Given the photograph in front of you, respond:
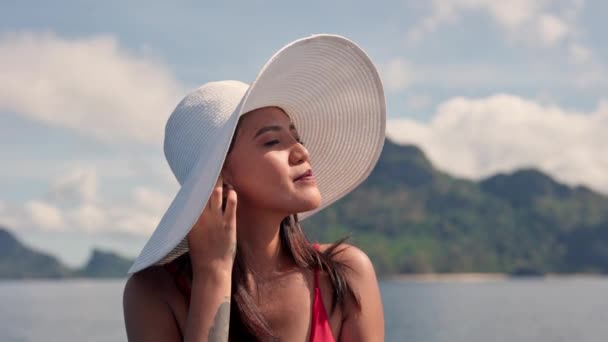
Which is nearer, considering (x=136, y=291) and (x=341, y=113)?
(x=136, y=291)

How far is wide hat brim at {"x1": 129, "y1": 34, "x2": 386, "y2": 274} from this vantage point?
3.22m

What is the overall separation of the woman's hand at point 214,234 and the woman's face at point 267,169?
0.17m

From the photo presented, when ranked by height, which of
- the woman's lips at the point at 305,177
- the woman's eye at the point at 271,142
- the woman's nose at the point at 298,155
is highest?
the woman's eye at the point at 271,142

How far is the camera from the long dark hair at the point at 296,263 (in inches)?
137

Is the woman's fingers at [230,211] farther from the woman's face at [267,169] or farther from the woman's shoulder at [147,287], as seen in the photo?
the woman's shoulder at [147,287]

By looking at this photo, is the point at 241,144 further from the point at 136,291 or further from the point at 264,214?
the point at 136,291

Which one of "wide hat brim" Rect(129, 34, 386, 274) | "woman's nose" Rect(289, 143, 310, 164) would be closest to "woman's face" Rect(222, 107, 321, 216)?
"woman's nose" Rect(289, 143, 310, 164)

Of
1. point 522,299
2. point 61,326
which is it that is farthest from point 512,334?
point 522,299

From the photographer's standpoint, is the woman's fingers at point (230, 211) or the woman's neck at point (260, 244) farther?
the woman's neck at point (260, 244)

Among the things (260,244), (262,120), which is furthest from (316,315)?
(262,120)

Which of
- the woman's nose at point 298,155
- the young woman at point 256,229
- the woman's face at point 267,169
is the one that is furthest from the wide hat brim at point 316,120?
the woman's nose at point 298,155

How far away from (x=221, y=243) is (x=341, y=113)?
1.02 m

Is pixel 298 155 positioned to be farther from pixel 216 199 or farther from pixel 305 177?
pixel 216 199

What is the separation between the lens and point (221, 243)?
10.8ft
